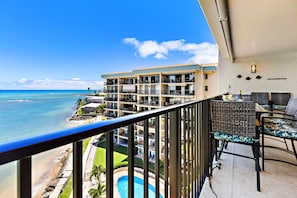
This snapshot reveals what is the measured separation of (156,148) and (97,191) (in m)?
0.37

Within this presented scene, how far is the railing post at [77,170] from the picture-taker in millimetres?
445

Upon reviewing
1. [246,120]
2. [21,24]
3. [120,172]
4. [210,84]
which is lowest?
[120,172]

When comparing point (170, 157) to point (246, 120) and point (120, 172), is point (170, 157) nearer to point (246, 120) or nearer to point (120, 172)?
point (120, 172)

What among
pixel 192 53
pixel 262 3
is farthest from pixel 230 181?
pixel 192 53

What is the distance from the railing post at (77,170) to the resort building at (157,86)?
32.8 ft

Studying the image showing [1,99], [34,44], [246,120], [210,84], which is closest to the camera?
[246,120]

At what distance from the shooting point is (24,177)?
335 mm

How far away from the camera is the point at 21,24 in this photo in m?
15.3

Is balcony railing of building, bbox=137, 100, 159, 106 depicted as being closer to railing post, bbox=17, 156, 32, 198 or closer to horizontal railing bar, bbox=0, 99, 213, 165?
horizontal railing bar, bbox=0, 99, 213, 165

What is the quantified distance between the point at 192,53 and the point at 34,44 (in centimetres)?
1866

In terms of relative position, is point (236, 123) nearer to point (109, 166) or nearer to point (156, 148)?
point (156, 148)

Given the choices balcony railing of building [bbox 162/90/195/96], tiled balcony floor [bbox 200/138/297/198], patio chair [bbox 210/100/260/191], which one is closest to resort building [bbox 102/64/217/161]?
balcony railing of building [bbox 162/90/195/96]

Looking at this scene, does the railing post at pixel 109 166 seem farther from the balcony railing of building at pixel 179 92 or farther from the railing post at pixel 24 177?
the balcony railing of building at pixel 179 92

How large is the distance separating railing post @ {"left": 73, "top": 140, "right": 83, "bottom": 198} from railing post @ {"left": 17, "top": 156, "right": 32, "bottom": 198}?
11 cm
